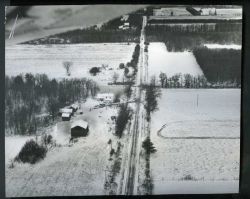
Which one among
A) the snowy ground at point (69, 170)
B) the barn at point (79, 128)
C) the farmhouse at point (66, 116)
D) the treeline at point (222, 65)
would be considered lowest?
the snowy ground at point (69, 170)

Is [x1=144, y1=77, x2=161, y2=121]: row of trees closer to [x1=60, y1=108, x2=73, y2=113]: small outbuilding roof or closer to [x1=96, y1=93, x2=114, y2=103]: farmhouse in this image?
[x1=96, y1=93, x2=114, y2=103]: farmhouse

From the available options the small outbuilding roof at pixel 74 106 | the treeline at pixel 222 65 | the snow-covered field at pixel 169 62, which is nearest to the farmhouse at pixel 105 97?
the small outbuilding roof at pixel 74 106

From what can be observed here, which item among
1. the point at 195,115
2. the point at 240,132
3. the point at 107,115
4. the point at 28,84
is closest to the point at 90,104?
the point at 107,115

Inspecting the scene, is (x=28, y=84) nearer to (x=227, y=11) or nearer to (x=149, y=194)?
(x=149, y=194)

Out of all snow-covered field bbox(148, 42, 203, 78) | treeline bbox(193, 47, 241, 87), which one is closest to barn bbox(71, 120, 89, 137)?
snow-covered field bbox(148, 42, 203, 78)

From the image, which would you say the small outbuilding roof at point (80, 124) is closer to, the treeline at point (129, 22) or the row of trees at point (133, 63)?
the row of trees at point (133, 63)

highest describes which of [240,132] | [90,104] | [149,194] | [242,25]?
[242,25]
